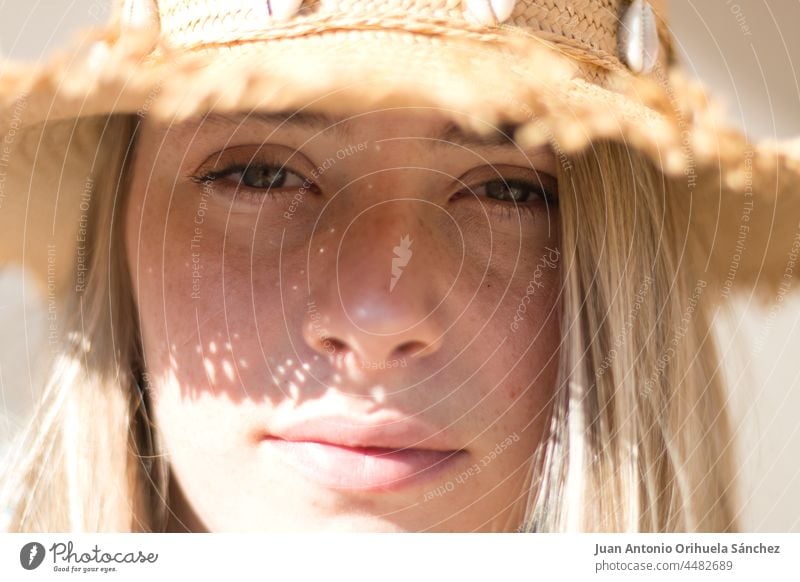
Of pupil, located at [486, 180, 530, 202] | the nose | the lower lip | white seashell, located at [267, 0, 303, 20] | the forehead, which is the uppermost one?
white seashell, located at [267, 0, 303, 20]

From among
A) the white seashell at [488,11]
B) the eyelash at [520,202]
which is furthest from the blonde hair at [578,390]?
the white seashell at [488,11]

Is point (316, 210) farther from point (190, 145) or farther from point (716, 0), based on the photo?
point (716, 0)

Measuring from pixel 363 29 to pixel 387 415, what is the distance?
0.21 m

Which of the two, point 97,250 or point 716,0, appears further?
point 716,0

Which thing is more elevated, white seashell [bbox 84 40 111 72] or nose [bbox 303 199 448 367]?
white seashell [bbox 84 40 111 72]

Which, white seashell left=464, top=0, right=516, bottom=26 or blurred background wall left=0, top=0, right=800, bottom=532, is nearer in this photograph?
white seashell left=464, top=0, right=516, bottom=26

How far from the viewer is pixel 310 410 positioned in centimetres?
45

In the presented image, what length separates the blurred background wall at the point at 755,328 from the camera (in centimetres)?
55

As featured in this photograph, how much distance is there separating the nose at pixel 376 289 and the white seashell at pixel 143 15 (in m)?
0.14

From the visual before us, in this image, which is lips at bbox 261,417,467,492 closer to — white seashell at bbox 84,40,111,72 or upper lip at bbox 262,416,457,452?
upper lip at bbox 262,416,457,452

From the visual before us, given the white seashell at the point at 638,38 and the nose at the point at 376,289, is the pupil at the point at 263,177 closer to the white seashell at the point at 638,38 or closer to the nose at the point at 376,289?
the nose at the point at 376,289

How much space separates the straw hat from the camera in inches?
14.3

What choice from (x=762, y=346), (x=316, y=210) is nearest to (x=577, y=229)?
(x=316, y=210)

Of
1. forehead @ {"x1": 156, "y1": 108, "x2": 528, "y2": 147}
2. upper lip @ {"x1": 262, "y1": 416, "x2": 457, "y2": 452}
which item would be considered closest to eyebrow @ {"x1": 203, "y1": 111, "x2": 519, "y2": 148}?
forehead @ {"x1": 156, "y1": 108, "x2": 528, "y2": 147}
